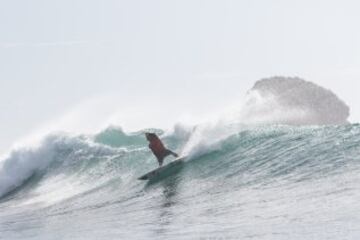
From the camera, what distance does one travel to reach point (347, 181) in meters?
13.4

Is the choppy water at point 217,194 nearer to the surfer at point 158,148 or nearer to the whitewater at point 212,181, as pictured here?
the whitewater at point 212,181

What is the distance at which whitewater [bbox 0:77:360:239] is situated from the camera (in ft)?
39.9

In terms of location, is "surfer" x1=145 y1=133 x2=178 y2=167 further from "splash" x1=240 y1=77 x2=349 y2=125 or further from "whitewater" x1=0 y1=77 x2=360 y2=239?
"splash" x1=240 y1=77 x2=349 y2=125

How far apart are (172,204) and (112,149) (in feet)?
44.3

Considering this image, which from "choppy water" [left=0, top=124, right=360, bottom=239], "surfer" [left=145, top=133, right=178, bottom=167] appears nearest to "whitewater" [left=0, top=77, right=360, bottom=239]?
"choppy water" [left=0, top=124, right=360, bottom=239]

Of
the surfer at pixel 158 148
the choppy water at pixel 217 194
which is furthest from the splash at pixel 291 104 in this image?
the surfer at pixel 158 148

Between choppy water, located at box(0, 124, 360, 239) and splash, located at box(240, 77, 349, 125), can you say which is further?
splash, located at box(240, 77, 349, 125)

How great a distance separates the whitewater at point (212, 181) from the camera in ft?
39.9

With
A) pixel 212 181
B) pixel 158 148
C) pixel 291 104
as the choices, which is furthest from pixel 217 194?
pixel 291 104

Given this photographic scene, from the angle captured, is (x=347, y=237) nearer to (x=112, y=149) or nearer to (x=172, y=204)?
(x=172, y=204)

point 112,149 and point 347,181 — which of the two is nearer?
point 347,181

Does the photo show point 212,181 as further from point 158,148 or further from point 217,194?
point 158,148

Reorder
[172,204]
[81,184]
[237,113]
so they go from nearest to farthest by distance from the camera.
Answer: [172,204] < [81,184] < [237,113]

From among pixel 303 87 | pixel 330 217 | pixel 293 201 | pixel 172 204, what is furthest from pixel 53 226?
pixel 303 87
